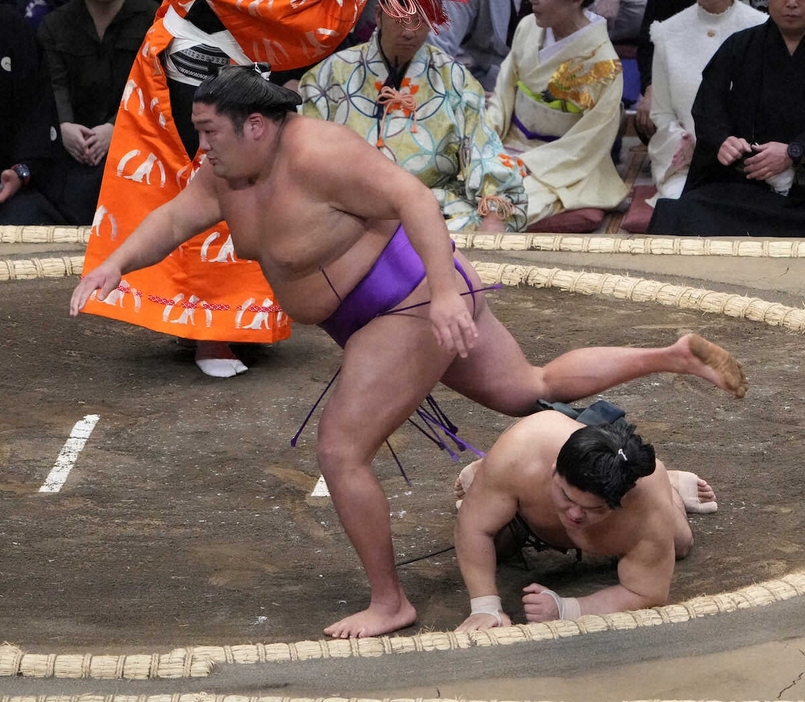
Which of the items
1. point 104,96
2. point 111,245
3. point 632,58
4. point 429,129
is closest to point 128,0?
point 104,96

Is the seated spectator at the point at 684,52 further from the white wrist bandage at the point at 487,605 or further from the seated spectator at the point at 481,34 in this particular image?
the white wrist bandage at the point at 487,605

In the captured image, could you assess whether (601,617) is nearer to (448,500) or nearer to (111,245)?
(448,500)

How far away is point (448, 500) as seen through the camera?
2.73 m

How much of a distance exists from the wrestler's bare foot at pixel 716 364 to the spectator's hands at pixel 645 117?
249 cm

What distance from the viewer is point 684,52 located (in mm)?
4492

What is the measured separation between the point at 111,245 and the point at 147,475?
685mm

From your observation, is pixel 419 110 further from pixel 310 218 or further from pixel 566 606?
pixel 566 606

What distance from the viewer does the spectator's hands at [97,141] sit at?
174 inches

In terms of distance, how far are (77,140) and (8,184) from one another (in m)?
0.26

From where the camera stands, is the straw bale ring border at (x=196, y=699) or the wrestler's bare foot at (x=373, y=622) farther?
the wrestler's bare foot at (x=373, y=622)

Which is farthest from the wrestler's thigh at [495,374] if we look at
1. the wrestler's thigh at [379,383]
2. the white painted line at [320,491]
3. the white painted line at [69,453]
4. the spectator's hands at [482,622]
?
the white painted line at [69,453]

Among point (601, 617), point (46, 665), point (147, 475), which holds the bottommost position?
point (147, 475)

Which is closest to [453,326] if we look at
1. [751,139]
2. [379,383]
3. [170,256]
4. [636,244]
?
[379,383]

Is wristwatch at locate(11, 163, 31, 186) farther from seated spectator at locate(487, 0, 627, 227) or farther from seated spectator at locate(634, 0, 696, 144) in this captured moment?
seated spectator at locate(634, 0, 696, 144)
